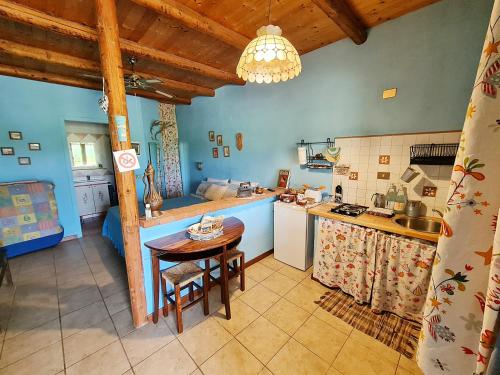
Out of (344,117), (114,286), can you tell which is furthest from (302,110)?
(114,286)

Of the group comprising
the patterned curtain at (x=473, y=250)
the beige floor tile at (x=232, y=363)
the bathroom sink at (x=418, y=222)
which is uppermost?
the patterned curtain at (x=473, y=250)

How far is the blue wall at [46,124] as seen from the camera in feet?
9.93

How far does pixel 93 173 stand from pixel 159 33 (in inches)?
180

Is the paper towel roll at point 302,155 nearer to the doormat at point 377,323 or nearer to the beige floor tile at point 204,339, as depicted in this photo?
the doormat at point 377,323

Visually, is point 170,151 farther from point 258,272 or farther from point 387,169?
point 387,169

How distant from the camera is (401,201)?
80.0 inches

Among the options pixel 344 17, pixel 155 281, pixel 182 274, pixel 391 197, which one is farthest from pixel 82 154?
pixel 391 197

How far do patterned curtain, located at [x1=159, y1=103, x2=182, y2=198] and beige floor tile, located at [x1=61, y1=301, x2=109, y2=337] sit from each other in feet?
11.0

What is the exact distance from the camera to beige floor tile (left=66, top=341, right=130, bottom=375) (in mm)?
1393

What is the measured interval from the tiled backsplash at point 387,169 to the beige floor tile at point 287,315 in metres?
1.36

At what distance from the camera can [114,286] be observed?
2291 millimetres

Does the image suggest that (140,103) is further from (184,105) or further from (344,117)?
(344,117)

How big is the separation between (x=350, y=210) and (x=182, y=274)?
1739mm

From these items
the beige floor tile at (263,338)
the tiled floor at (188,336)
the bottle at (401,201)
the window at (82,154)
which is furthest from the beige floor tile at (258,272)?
the window at (82,154)
